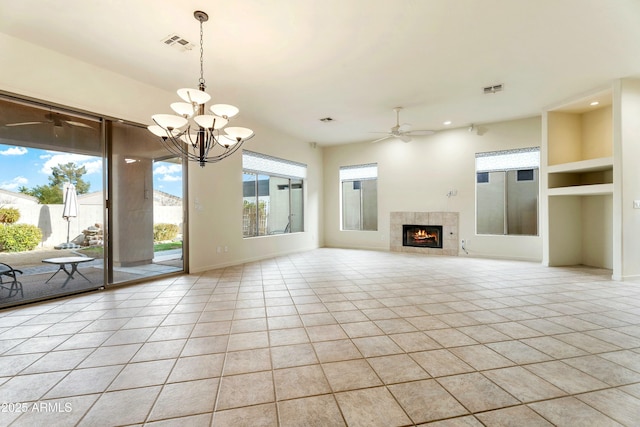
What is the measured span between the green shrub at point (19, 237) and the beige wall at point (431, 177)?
6.83 meters

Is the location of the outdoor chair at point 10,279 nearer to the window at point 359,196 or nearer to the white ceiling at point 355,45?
the white ceiling at point 355,45

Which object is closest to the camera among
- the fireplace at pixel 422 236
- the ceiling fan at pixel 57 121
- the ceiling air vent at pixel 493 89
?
the ceiling fan at pixel 57 121

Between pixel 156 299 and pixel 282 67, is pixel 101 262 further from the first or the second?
pixel 282 67

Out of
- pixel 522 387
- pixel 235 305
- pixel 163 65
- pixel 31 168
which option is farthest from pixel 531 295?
pixel 31 168

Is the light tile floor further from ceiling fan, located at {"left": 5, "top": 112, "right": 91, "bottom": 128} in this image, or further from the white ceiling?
the white ceiling

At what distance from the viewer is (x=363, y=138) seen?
27.1 feet

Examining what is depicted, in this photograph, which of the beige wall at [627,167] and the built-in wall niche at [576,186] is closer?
the beige wall at [627,167]

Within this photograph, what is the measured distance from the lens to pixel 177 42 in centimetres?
345

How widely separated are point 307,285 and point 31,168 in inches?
155

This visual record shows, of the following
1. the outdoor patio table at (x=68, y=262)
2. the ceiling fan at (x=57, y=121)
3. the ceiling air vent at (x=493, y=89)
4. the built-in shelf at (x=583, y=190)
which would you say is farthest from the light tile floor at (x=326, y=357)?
the ceiling air vent at (x=493, y=89)

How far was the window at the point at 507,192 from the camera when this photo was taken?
661cm

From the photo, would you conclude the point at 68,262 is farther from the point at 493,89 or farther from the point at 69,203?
the point at 493,89

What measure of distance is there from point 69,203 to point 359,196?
6.86 metres

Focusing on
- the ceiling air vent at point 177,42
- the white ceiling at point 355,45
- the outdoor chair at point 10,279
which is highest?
the white ceiling at point 355,45
